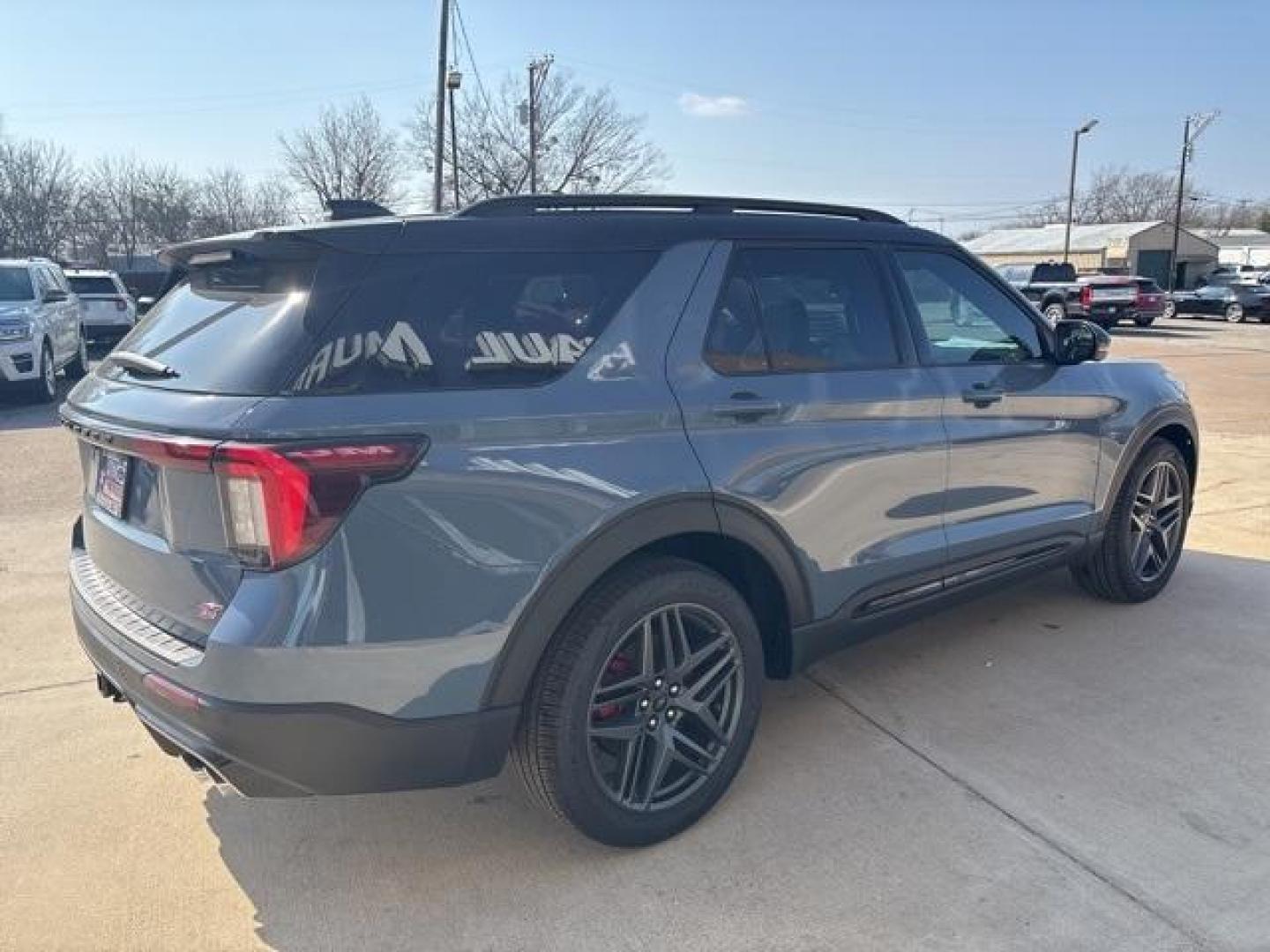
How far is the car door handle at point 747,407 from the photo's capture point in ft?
9.25

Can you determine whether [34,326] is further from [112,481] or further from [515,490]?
[515,490]

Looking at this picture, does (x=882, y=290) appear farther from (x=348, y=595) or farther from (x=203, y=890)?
(x=203, y=890)

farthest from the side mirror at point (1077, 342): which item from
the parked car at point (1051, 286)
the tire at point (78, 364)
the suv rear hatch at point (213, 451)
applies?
the parked car at point (1051, 286)

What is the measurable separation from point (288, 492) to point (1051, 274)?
101 feet

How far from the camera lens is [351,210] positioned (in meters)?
3.07

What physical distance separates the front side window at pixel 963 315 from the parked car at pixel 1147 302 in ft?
90.6

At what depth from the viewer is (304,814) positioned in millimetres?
3043

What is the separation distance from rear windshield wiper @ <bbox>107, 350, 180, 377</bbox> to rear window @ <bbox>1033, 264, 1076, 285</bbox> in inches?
1179

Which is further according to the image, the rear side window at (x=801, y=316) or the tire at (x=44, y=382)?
the tire at (x=44, y=382)

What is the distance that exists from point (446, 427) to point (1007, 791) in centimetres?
213

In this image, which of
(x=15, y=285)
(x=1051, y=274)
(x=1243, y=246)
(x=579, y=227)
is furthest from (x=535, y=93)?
(x=1243, y=246)

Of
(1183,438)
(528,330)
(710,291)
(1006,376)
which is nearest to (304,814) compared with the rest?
(528,330)

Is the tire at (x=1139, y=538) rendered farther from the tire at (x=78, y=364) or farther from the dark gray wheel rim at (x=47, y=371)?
the tire at (x=78, y=364)

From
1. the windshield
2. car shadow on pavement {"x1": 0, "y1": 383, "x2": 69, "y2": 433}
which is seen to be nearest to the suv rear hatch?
car shadow on pavement {"x1": 0, "y1": 383, "x2": 69, "y2": 433}
